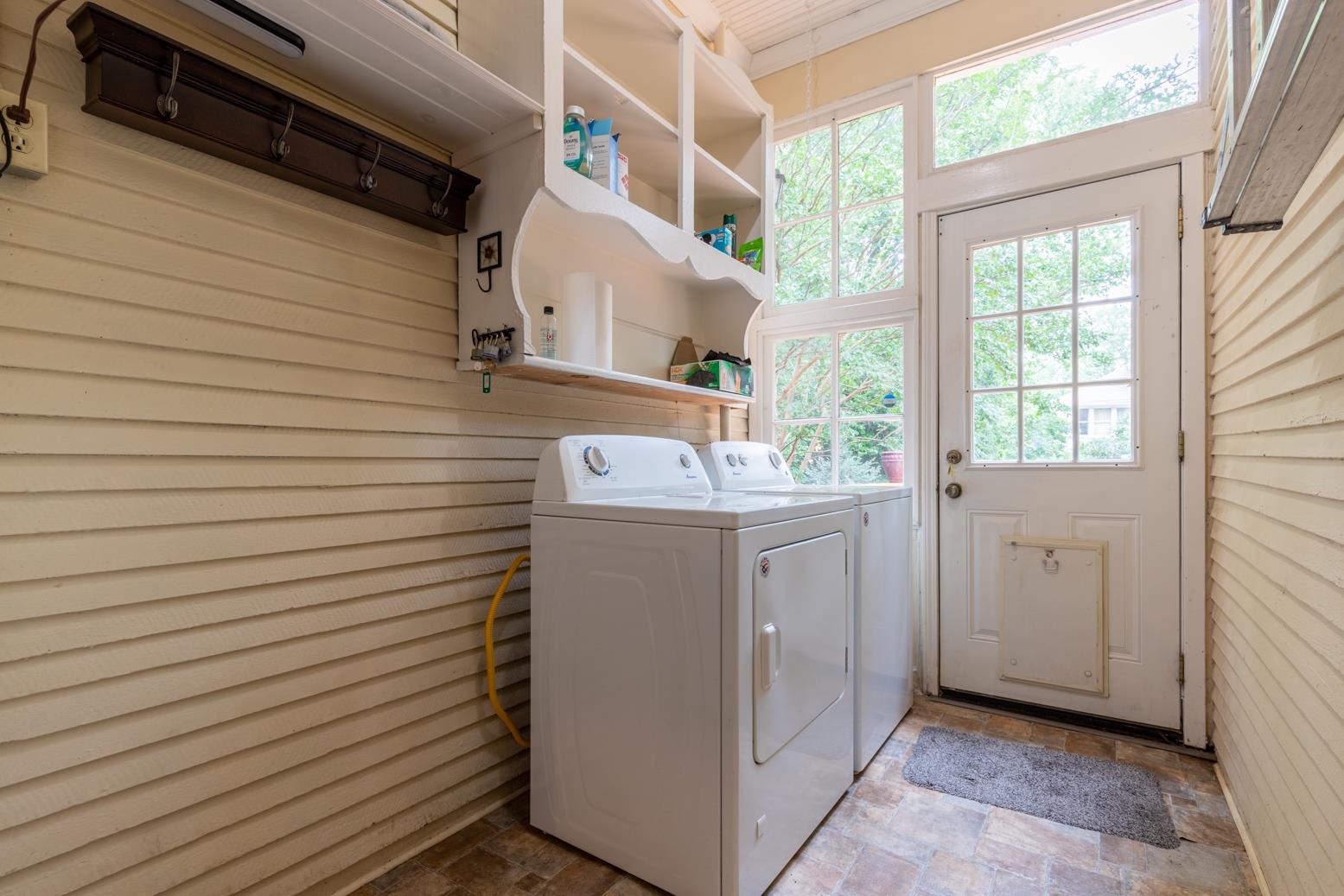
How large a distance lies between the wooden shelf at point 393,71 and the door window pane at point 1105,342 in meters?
2.20

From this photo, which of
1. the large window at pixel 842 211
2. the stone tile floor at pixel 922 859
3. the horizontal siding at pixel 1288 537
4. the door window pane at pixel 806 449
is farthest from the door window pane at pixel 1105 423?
the stone tile floor at pixel 922 859

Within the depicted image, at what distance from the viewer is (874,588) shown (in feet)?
6.91

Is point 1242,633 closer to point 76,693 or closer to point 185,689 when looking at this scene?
point 185,689

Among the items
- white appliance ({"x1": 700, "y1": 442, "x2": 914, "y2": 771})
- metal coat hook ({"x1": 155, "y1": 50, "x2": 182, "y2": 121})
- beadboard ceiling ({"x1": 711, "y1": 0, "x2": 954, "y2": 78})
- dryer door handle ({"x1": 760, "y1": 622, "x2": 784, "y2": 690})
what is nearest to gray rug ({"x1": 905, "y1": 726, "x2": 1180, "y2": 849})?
white appliance ({"x1": 700, "y1": 442, "x2": 914, "y2": 771})

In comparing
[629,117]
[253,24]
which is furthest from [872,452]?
[253,24]

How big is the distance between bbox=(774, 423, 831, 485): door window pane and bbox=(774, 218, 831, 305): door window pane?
0.64 metres

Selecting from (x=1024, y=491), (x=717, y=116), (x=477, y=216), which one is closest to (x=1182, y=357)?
(x=1024, y=491)

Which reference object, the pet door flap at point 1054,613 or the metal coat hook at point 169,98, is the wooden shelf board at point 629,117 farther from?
the pet door flap at point 1054,613

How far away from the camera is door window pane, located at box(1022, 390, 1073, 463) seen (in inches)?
95.7

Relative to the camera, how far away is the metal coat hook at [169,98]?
111cm

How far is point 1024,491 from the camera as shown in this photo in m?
2.50

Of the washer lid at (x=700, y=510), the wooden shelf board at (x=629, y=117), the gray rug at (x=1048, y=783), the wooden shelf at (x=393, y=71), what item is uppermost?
the wooden shelf board at (x=629, y=117)

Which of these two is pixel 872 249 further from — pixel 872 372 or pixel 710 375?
pixel 710 375

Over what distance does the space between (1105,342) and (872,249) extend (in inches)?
41.0
